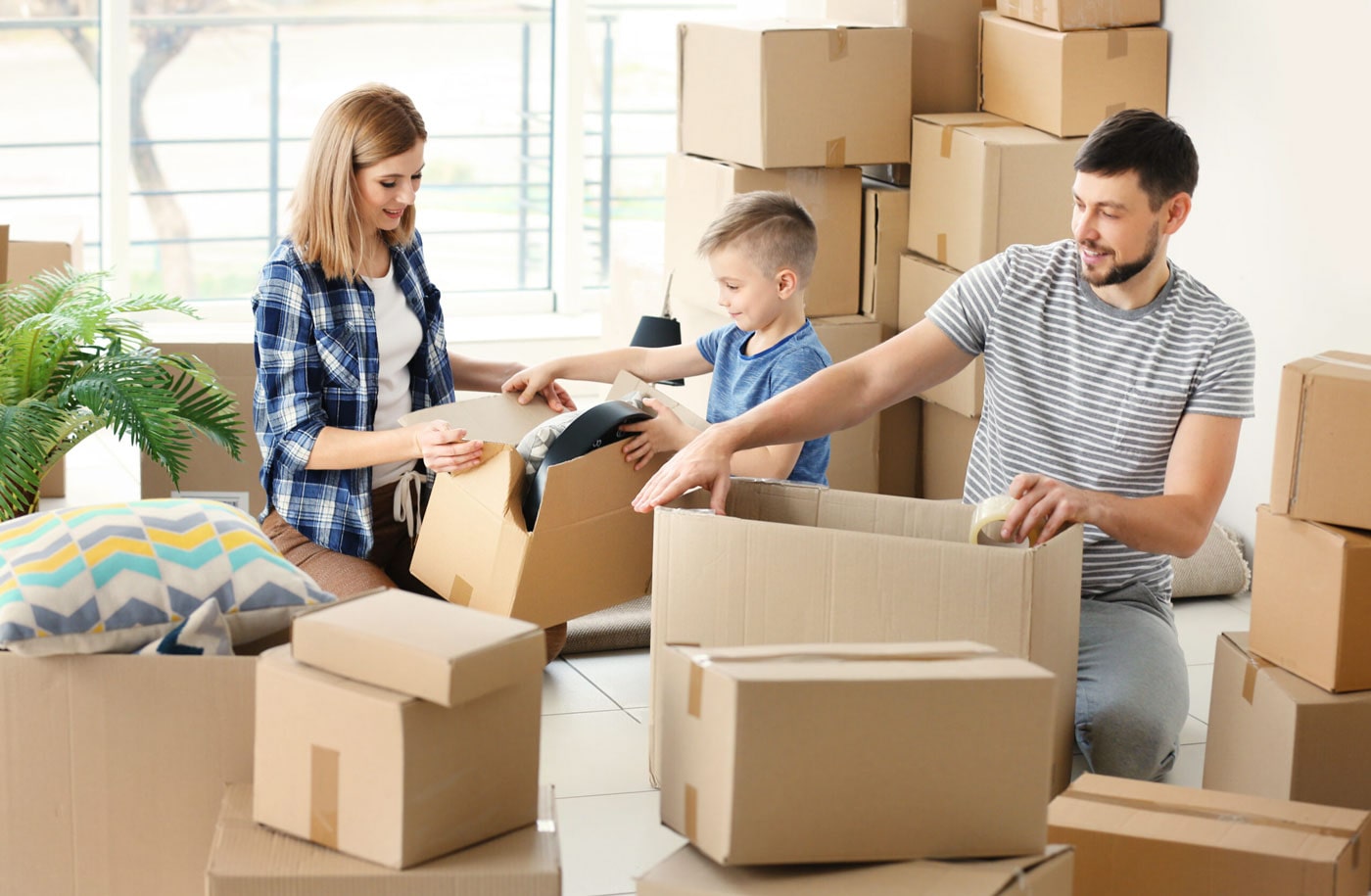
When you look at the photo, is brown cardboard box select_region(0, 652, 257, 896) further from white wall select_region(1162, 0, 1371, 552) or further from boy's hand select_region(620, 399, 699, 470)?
white wall select_region(1162, 0, 1371, 552)

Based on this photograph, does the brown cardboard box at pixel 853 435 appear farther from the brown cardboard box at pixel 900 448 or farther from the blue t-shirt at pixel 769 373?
the blue t-shirt at pixel 769 373

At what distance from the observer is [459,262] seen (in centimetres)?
572

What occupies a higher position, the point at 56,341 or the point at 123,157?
the point at 123,157

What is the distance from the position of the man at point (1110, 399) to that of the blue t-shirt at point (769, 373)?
188 millimetres

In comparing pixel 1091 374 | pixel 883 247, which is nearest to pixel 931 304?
pixel 883 247

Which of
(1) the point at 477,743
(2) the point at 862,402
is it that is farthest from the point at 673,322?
(1) the point at 477,743

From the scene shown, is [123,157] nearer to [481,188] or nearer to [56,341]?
[481,188]

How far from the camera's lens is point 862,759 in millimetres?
1489

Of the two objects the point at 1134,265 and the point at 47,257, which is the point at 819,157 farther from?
the point at 47,257

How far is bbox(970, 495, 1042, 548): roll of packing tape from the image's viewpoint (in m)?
2.05

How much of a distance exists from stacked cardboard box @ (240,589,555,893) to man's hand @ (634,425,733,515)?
0.58 metres

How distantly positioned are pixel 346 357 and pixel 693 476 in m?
0.72

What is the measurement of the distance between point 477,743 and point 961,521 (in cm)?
87

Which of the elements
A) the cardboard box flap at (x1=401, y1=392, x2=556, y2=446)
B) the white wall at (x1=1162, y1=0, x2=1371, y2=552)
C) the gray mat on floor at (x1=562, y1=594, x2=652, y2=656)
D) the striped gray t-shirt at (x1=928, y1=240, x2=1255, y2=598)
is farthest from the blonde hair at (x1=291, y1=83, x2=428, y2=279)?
the white wall at (x1=1162, y1=0, x2=1371, y2=552)
